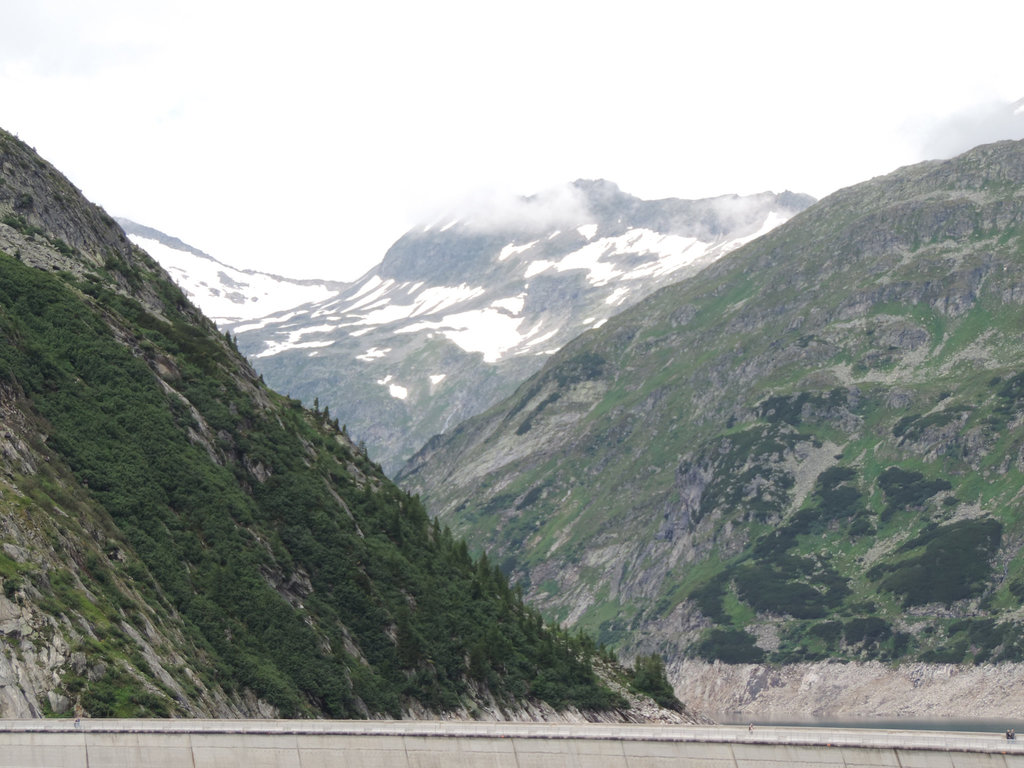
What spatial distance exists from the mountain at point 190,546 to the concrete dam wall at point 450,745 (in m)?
5.31

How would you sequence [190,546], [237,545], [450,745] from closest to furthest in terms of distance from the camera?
[450,745], [190,546], [237,545]

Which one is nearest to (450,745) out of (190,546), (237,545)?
(190,546)

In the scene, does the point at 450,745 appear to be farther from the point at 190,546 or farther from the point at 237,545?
the point at 237,545

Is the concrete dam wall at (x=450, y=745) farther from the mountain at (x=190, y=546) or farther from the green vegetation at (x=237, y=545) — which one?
the green vegetation at (x=237, y=545)

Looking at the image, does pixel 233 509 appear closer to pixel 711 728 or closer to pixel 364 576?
pixel 364 576

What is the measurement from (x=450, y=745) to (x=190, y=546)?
51988 millimetres

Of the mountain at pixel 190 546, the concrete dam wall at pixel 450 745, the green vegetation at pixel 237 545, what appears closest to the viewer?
the concrete dam wall at pixel 450 745

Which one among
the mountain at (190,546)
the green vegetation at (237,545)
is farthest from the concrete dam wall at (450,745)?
the green vegetation at (237,545)

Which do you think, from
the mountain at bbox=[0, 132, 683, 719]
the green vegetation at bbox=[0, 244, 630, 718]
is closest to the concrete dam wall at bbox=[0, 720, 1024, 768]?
the mountain at bbox=[0, 132, 683, 719]

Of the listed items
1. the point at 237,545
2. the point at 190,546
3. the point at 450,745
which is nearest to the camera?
the point at 450,745

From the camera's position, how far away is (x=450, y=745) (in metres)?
76.2

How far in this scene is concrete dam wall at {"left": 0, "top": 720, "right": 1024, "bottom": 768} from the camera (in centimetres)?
6762

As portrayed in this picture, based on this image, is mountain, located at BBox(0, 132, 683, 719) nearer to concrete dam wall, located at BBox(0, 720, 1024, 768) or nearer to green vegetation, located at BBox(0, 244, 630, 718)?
green vegetation, located at BBox(0, 244, 630, 718)

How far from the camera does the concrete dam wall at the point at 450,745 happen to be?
2662 inches
